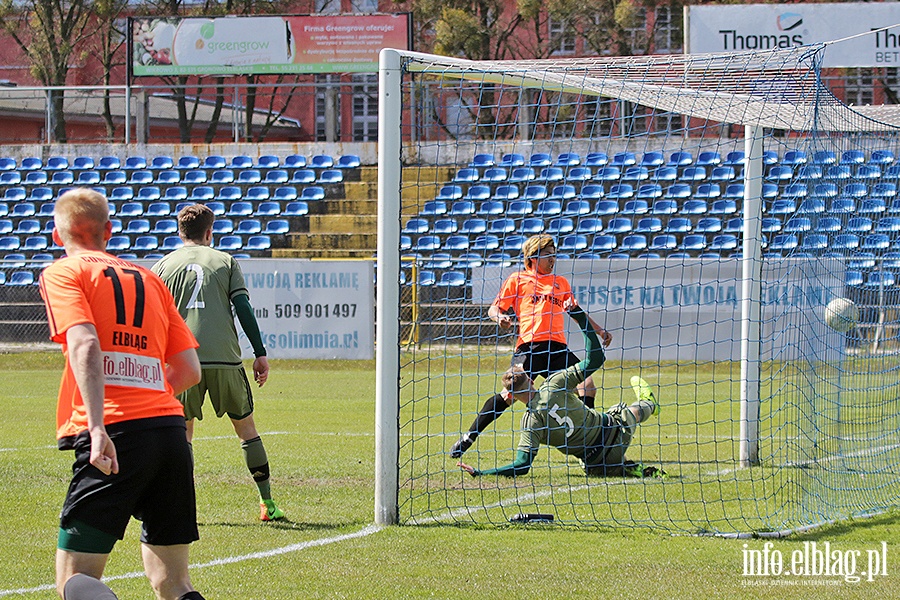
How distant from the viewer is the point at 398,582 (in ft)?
17.8

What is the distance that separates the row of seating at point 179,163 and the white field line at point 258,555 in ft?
65.5

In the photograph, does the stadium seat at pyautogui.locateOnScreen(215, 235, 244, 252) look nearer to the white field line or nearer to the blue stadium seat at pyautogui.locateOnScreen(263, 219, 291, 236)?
the blue stadium seat at pyautogui.locateOnScreen(263, 219, 291, 236)

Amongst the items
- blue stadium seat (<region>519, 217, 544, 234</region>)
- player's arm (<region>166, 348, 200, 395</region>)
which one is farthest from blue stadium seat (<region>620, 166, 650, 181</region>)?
player's arm (<region>166, 348, 200, 395</region>)

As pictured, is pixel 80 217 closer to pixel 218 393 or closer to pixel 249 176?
pixel 218 393

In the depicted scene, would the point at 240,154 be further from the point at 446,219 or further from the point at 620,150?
the point at 620,150

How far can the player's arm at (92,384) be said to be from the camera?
3.58 m

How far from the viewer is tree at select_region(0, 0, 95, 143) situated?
34.9m

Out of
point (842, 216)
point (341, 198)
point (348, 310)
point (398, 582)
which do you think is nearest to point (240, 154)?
point (341, 198)

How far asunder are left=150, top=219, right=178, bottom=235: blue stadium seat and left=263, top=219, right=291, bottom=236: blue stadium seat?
2.08 m

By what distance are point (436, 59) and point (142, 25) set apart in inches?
897

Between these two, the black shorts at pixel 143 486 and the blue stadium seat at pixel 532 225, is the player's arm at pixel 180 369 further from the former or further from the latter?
the blue stadium seat at pixel 532 225

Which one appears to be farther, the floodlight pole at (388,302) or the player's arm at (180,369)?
the floodlight pole at (388,302)

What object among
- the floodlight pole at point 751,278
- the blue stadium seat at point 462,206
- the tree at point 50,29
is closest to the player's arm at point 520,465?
the floodlight pole at point 751,278

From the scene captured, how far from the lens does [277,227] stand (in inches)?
969
